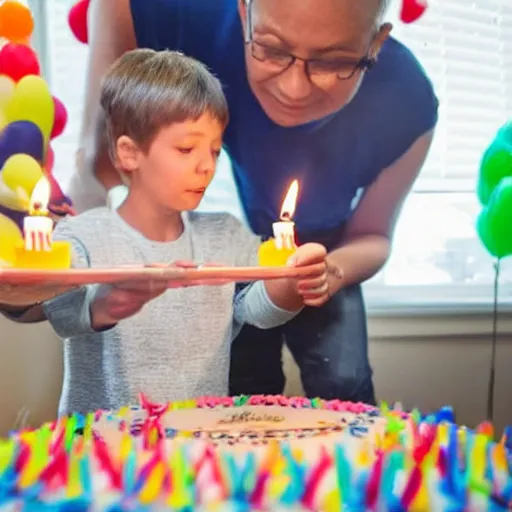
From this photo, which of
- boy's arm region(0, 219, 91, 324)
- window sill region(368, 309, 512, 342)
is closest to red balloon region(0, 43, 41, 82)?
boy's arm region(0, 219, 91, 324)

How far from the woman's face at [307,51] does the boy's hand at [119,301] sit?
1.18 ft

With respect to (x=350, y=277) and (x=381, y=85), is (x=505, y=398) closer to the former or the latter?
(x=350, y=277)

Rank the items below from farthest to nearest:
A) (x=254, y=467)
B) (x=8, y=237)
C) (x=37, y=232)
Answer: (x=8, y=237)
(x=37, y=232)
(x=254, y=467)

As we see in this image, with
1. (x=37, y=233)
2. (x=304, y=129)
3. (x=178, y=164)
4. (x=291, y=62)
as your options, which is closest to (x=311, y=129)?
(x=304, y=129)

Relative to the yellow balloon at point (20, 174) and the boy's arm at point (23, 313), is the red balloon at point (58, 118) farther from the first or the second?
the boy's arm at point (23, 313)

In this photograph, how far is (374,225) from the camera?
116cm

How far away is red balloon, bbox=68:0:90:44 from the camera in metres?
1.08

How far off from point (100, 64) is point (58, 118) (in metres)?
0.11

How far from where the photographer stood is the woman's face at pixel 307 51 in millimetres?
1087

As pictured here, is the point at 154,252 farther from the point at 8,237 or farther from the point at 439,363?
the point at 439,363

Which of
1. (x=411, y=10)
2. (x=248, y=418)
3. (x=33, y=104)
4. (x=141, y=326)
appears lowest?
(x=248, y=418)

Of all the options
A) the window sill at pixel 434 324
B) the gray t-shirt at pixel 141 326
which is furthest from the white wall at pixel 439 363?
the gray t-shirt at pixel 141 326

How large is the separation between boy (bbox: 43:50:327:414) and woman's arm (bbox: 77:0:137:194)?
2 centimetres

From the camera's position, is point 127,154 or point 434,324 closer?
point 127,154
